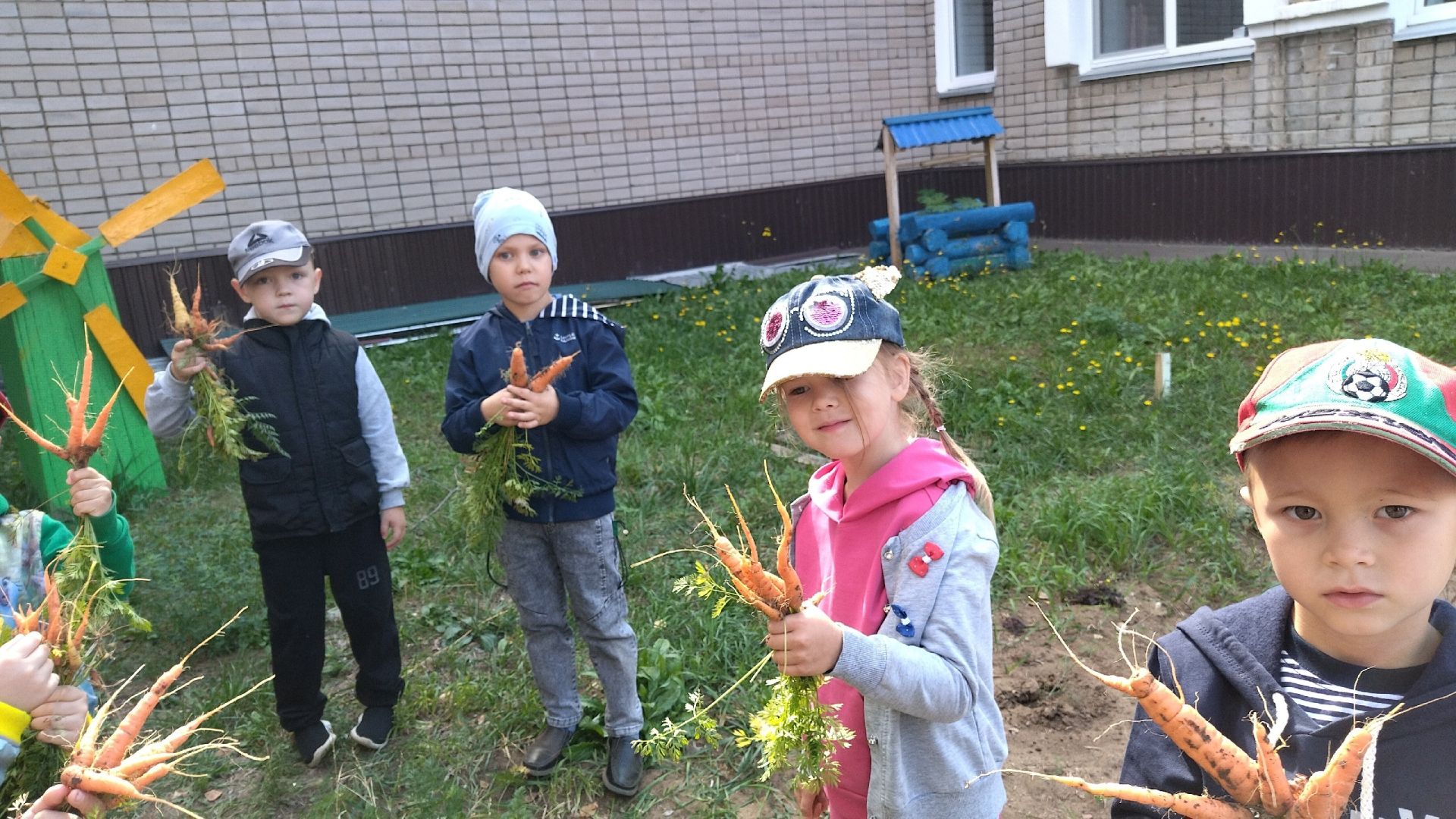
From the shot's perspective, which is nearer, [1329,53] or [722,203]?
[1329,53]

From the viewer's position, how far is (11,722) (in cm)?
174

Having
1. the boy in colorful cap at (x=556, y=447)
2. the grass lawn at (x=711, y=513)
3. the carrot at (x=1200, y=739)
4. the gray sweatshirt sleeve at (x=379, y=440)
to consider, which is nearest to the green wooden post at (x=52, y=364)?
the grass lawn at (x=711, y=513)

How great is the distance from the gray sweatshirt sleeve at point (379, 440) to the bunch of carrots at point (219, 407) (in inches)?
11.3

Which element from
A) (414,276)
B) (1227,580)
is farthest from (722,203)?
(1227,580)

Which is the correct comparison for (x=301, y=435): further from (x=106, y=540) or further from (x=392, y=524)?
(x=106, y=540)

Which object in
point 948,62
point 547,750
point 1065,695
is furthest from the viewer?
point 948,62

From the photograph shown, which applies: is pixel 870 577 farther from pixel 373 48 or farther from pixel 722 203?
pixel 722 203

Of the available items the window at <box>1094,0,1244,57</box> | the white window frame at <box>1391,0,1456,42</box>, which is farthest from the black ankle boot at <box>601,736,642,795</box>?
the window at <box>1094,0,1244,57</box>

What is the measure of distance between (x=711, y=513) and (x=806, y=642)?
3.46 m

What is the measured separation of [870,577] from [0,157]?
926 cm

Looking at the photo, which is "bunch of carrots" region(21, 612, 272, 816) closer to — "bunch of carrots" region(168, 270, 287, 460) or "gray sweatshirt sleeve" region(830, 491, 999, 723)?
"gray sweatshirt sleeve" region(830, 491, 999, 723)

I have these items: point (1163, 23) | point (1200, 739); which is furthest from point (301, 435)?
point (1163, 23)

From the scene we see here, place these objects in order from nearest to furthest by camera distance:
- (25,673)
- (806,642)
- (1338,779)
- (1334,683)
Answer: (1338,779) < (1334,683) < (806,642) < (25,673)

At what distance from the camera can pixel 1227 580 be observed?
161 inches
